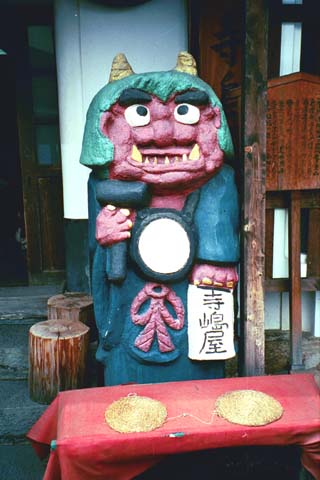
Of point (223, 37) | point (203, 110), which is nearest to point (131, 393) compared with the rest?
point (203, 110)

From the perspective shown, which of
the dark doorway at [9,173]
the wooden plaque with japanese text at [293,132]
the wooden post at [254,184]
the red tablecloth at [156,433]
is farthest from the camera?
the dark doorway at [9,173]

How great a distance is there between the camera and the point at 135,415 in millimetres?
2344

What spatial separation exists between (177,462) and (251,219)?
60.5 inches

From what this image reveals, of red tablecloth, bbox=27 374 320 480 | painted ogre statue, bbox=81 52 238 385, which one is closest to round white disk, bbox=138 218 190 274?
painted ogre statue, bbox=81 52 238 385

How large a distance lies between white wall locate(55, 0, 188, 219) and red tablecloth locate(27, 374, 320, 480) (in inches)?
102

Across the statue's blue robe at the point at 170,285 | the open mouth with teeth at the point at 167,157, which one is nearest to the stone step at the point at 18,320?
the statue's blue robe at the point at 170,285

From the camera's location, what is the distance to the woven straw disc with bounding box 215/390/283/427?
2328 millimetres

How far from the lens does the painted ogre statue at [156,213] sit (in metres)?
2.76

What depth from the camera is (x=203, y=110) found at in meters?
2.82

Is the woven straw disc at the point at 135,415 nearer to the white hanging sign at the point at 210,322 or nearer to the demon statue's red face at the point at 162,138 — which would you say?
the white hanging sign at the point at 210,322

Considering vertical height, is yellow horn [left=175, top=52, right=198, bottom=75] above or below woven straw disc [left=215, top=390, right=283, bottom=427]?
above

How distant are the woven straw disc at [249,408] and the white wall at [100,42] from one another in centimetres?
280

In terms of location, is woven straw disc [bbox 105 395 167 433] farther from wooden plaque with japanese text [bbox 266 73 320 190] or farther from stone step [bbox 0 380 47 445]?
wooden plaque with japanese text [bbox 266 73 320 190]

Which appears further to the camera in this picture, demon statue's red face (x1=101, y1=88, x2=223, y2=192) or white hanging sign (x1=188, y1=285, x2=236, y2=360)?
white hanging sign (x1=188, y1=285, x2=236, y2=360)
